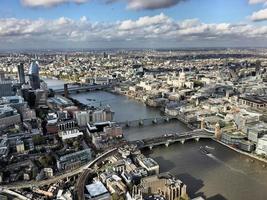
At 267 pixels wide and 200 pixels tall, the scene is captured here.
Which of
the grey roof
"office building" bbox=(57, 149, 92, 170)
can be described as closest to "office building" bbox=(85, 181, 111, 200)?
the grey roof

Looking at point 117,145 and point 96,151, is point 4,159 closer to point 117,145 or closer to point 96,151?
point 96,151

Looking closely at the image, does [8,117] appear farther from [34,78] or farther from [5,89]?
[34,78]

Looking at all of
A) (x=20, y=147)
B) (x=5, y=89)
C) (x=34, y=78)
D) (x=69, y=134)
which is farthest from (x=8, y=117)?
(x=34, y=78)

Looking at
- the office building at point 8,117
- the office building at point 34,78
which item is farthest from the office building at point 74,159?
the office building at point 34,78

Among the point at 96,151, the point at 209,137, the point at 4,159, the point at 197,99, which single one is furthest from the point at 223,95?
the point at 4,159

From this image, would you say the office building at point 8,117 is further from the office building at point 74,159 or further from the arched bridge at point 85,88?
the arched bridge at point 85,88
